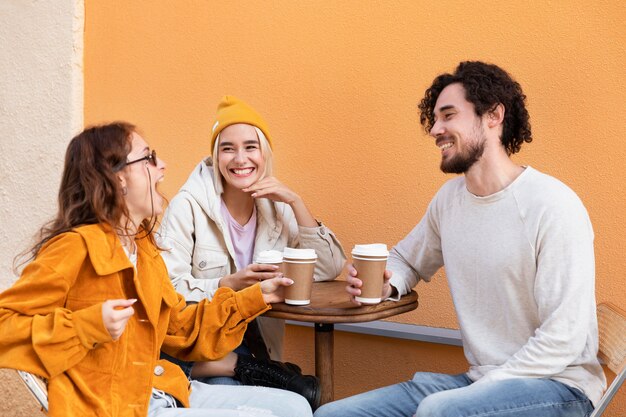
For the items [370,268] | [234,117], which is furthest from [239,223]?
[370,268]

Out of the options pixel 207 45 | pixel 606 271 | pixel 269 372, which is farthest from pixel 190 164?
pixel 606 271

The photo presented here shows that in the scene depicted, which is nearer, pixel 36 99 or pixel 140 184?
pixel 140 184

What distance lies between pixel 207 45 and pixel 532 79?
5.91ft

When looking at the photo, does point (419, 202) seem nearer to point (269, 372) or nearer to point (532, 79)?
point (532, 79)

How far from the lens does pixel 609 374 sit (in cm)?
336

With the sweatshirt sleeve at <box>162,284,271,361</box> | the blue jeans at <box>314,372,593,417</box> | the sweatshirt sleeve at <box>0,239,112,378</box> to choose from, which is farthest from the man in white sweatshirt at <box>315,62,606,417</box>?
the sweatshirt sleeve at <box>0,239,112,378</box>

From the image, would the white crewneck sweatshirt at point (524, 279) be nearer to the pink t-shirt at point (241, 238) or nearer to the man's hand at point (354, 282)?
the man's hand at point (354, 282)

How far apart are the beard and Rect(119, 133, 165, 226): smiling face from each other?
3.52 feet

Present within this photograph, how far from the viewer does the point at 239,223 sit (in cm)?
316

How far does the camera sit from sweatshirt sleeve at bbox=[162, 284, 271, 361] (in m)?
2.50

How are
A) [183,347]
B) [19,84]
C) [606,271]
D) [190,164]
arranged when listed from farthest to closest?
[19,84], [190,164], [606,271], [183,347]

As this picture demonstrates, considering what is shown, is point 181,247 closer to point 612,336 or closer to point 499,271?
point 499,271

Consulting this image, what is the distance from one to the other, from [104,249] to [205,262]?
0.91 metres

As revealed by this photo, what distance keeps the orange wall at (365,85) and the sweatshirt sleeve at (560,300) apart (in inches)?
39.8
